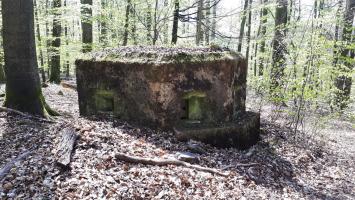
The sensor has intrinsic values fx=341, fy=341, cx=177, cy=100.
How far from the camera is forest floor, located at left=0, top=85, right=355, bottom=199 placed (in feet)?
13.3

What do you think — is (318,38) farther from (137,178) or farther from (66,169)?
(66,169)

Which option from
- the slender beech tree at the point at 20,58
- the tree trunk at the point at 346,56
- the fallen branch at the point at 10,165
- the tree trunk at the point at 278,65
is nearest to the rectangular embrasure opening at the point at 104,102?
the slender beech tree at the point at 20,58

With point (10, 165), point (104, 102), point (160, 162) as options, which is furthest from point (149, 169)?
point (104, 102)

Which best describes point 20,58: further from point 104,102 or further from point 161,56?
point 161,56

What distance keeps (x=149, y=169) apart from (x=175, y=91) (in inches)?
79.1

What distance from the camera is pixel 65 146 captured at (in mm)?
4848

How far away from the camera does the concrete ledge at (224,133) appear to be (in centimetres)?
625

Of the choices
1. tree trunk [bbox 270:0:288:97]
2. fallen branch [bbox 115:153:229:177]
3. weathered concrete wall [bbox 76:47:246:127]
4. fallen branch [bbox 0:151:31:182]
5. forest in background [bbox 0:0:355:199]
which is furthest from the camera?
tree trunk [bbox 270:0:288:97]

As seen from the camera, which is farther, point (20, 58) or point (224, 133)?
point (224, 133)

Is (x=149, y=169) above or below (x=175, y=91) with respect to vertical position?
below

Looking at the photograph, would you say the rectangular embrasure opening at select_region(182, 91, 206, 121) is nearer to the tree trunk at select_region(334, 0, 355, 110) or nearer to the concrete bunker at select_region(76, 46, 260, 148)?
the concrete bunker at select_region(76, 46, 260, 148)

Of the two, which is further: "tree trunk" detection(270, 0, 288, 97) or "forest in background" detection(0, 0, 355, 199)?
"tree trunk" detection(270, 0, 288, 97)

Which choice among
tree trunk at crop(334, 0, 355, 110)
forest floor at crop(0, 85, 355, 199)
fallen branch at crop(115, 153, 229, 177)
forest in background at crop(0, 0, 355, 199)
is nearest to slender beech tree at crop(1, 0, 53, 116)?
forest in background at crop(0, 0, 355, 199)

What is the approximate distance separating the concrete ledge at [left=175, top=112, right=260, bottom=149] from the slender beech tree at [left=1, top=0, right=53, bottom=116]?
2773 mm
